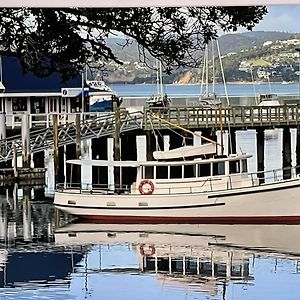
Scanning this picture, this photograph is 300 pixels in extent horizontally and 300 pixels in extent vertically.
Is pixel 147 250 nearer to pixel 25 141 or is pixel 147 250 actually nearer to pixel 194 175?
pixel 194 175

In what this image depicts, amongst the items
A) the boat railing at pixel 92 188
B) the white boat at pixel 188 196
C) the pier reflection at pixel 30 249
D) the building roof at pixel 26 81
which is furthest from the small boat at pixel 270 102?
the pier reflection at pixel 30 249

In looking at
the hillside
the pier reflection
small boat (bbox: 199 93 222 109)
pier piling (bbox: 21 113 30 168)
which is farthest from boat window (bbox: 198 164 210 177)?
pier piling (bbox: 21 113 30 168)

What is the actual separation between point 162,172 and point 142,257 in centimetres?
37

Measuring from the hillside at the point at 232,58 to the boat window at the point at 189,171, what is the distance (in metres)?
0.36

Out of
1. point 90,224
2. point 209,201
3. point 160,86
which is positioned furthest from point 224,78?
point 90,224

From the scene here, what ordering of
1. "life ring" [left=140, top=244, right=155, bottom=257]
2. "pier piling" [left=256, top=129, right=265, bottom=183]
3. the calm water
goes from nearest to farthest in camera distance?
the calm water < "life ring" [left=140, top=244, right=155, bottom=257] < "pier piling" [left=256, top=129, right=265, bottom=183]

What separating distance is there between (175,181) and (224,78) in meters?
0.48

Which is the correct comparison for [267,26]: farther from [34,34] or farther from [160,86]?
[34,34]

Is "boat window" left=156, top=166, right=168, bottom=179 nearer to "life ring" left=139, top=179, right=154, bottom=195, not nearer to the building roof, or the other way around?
"life ring" left=139, top=179, right=154, bottom=195

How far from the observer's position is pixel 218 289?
12.9 ft

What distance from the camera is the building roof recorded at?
4055 mm

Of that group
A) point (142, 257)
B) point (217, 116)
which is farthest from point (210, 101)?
point (142, 257)

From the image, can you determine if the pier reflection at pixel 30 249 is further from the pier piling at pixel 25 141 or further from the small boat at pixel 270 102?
the small boat at pixel 270 102

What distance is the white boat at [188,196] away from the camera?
13.6ft
